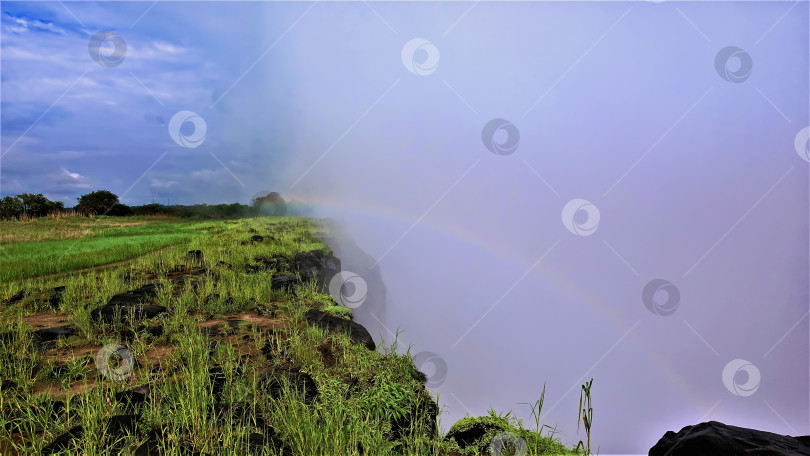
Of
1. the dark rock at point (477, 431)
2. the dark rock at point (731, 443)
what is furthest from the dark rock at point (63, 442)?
the dark rock at point (731, 443)

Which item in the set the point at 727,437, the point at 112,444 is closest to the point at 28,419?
the point at 112,444

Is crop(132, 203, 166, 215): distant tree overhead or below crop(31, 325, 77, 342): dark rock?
overhead

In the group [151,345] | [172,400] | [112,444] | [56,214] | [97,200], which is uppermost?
[97,200]

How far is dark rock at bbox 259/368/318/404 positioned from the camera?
4.70 m

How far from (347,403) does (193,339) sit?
3009 millimetres

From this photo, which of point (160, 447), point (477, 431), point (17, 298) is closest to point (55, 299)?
point (17, 298)

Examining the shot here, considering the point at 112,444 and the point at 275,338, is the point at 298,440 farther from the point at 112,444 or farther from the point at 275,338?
the point at 275,338

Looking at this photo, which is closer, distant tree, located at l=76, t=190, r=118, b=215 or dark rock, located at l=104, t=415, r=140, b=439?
dark rock, located at l=104, t=415, r=140, b=439

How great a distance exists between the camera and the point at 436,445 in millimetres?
3961

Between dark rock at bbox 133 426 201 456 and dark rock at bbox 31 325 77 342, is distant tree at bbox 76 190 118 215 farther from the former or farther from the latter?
dark rock at bbox 133 426 201 456

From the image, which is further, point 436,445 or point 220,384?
point 220,384

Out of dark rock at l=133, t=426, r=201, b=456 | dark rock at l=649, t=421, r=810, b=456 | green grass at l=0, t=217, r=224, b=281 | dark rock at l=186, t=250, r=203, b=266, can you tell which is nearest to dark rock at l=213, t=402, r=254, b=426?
dark rock at l=133, t=426, r=201, b=456

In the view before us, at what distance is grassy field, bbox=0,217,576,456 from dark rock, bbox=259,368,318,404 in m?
0.02

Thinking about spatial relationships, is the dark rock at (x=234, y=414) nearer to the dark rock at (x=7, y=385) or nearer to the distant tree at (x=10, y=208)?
the dark rock at (x=7, y=385)
